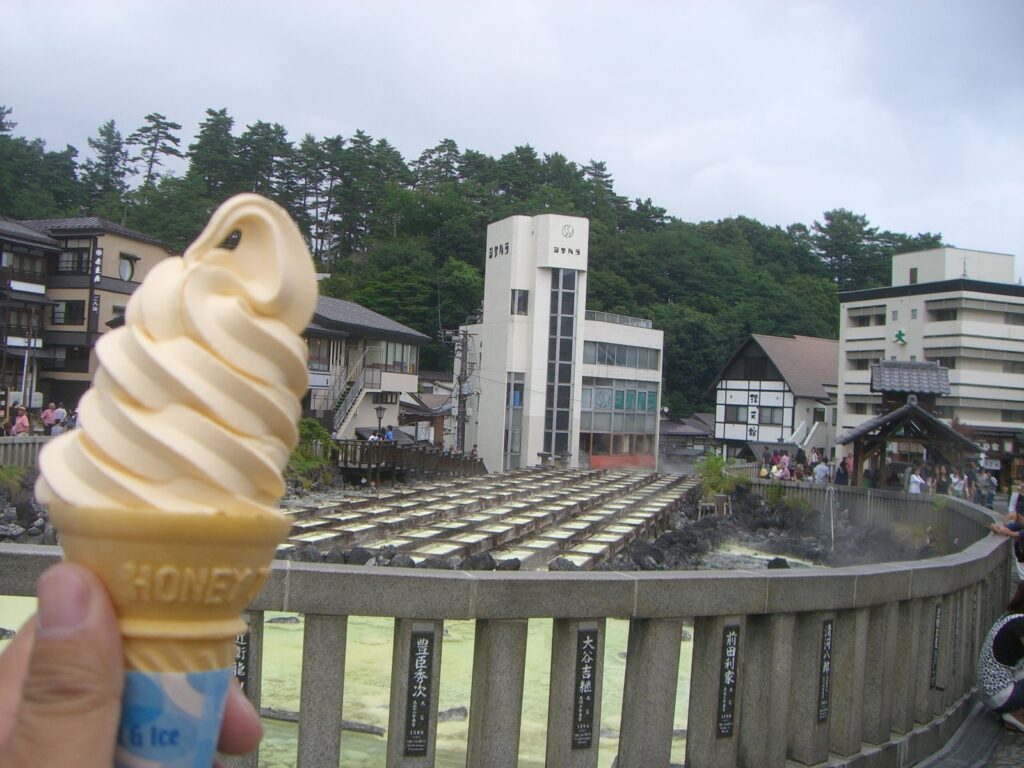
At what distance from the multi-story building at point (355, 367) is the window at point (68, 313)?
28.8ft

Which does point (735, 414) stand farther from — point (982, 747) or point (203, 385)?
point (203, 385)

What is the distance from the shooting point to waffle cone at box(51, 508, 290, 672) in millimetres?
1750

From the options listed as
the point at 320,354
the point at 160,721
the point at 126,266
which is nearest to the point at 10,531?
the point at 160,721

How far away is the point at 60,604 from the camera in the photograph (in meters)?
1.71

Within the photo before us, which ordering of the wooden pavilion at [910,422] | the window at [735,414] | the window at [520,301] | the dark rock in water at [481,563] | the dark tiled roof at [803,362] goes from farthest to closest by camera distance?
the window at [735,414], the dark tiled roof at [803,362], the window at [520,301], the wooden pavilion at [910,422], the dark rock in water at [481,563]

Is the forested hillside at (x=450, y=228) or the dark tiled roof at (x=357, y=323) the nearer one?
the dark tiled roof at (x=357, y=323)

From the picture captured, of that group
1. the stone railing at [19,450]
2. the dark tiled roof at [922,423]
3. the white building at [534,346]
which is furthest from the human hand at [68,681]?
the white building at [534,346]

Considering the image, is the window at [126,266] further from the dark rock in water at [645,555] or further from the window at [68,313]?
the dark rock in water at [645,555]

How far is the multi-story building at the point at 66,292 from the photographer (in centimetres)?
3338

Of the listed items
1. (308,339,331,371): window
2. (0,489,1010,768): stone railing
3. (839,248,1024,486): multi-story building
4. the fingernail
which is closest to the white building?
(308,339,331,371): window

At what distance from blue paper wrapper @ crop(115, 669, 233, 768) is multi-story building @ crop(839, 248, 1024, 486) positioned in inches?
1574

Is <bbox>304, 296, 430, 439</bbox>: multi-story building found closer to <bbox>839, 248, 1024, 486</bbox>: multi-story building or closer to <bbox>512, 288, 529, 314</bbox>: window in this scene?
<bbox>512, 288, 529, 314</bbox>: window

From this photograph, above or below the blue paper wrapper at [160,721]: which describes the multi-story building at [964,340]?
above

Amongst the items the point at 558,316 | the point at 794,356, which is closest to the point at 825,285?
the point at 794,356
